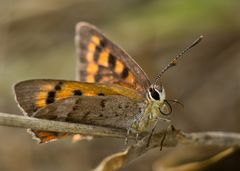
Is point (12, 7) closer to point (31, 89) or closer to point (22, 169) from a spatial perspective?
point (22, 169)

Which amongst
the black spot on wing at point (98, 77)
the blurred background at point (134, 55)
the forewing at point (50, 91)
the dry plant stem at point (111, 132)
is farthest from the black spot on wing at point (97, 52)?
the blurred background at point (134, 55)

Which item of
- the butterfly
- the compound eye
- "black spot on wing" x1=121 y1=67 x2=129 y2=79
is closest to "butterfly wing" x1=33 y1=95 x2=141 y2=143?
the butterfly

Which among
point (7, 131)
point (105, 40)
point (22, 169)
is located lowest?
point (22, 169)

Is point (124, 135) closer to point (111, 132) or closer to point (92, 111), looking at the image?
point (111, 132)

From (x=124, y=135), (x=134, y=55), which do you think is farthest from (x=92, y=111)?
(x=134, y=55)

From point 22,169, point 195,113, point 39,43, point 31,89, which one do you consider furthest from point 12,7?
point 31,89

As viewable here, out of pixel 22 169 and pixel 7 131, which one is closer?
pixel 22 169

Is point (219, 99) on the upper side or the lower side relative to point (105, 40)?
lower
